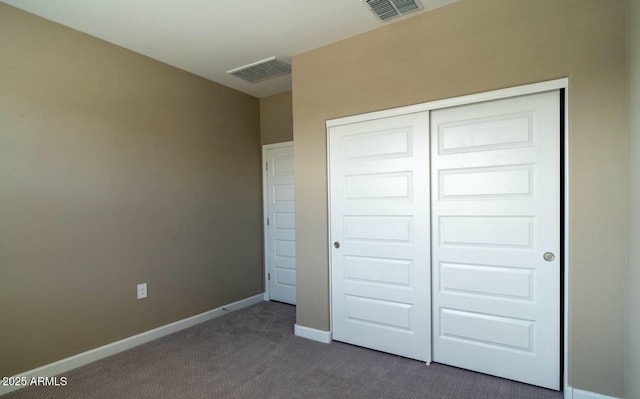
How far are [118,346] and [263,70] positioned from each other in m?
3.05

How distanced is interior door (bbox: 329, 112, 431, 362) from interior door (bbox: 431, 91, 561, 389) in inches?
4.5

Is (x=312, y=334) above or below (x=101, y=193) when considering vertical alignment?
below

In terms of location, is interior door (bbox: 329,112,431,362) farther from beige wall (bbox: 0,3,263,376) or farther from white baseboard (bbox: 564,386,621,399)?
beige wall (bbox: 0,3,263,376)

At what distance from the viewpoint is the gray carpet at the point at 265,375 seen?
7.18ft

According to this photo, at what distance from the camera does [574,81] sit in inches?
78.9

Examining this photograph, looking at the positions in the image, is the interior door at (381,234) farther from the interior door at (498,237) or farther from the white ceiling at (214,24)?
the white ceiling at (214,24)

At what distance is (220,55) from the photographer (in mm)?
3102

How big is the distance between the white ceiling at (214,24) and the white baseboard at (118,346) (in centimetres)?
271

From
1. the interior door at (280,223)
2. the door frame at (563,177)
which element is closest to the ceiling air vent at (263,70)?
the interior door at (280,223)

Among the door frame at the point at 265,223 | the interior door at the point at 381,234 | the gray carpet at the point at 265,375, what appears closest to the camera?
the gray carpet at the point at 265,375

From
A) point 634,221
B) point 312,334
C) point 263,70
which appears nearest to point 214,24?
point 263,70

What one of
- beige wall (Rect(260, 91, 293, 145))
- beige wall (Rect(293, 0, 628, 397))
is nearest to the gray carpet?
beige wall (Rect(293, 0, 628, 397))

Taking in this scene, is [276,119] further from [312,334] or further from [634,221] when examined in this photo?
[634,221]

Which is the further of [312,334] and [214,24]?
[312,334]
